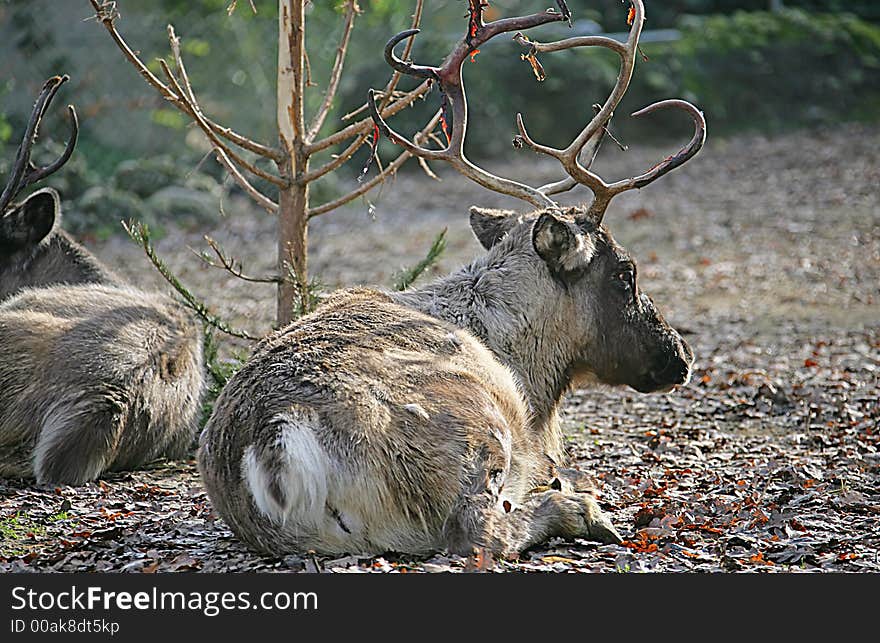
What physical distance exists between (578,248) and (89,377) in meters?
2.64

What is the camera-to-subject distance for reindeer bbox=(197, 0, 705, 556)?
436 centimetres

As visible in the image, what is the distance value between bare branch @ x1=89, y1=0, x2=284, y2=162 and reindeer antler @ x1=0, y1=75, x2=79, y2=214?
47 cm

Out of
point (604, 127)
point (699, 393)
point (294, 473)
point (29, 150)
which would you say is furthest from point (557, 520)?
point (29, 150)

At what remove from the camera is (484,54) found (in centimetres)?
1917

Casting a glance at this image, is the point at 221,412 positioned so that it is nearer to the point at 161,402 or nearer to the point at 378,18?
the point at 161,402

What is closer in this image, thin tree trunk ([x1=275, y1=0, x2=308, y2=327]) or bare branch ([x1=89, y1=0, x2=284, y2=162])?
bare branch ([x1=89, y1=0, x2=284, y2=162])

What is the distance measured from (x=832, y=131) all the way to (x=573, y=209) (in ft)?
46.1

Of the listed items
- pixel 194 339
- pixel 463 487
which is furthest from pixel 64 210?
pixel 463 487

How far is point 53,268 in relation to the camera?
25.0 ft

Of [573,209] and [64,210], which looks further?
[64,210]

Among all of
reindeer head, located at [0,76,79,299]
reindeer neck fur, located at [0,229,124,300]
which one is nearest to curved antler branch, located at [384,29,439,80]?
reindeer neck fur, located at [0,229,124,300]

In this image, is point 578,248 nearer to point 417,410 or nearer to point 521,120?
point 521,120

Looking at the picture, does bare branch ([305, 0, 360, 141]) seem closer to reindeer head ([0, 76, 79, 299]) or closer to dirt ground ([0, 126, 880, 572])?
dirt ground ([0, 126, 880, 572])

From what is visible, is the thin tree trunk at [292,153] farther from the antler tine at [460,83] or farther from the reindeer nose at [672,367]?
the reindeer nose at [672,367]
